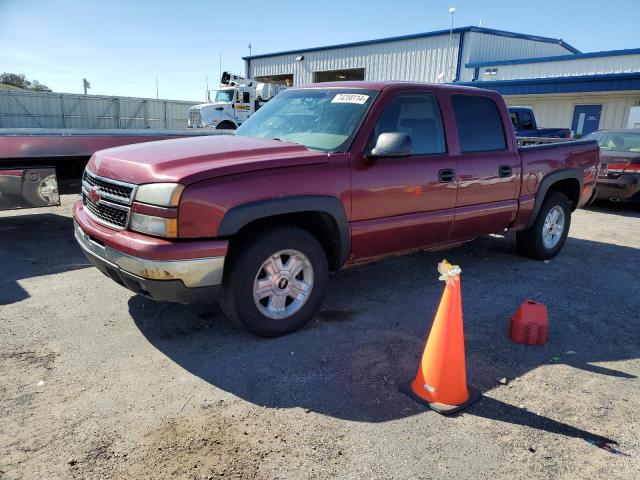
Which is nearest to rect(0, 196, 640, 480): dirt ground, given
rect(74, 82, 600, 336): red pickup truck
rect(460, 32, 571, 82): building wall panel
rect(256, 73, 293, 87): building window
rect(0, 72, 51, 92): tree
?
rect(74, 82, 600, 336): red pickup truck

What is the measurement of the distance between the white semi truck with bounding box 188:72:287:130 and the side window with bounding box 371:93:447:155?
891 inches

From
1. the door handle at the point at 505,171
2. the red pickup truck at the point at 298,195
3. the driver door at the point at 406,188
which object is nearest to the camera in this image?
the red pickup truck at the point at 298,195

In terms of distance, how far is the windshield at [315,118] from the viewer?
4090 mm

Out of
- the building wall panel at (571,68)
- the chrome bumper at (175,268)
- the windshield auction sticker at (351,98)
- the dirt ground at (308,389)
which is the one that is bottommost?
the dirt ground at (308,389)

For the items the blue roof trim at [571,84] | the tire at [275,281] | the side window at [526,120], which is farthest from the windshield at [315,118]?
the blue roof trim at [571,84]

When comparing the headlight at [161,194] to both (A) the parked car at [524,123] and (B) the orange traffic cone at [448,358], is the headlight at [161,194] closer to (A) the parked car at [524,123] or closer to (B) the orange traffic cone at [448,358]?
(B) the orange traffic cone at [448,358]

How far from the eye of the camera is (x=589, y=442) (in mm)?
2748

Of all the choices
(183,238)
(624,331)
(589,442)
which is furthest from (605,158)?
(183,238)

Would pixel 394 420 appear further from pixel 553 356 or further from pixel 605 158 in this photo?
pixel 605 158

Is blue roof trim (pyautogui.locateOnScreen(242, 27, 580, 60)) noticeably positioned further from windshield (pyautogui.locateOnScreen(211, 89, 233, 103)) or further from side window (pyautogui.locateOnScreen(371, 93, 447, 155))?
side window (pyautogui.locateOnScreen(371, 93, 447, 155))

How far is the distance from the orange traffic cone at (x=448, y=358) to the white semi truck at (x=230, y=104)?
24.4 m

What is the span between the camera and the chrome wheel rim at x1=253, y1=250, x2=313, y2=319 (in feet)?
12.1

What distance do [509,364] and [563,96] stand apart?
22765mm

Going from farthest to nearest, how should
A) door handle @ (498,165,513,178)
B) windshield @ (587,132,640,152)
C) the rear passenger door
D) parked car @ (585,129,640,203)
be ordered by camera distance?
windshield @ (587,132,640,152) < parked car @ (585,129,640,203) < door handle @ (498,165,513,178) < the rear passenger door
